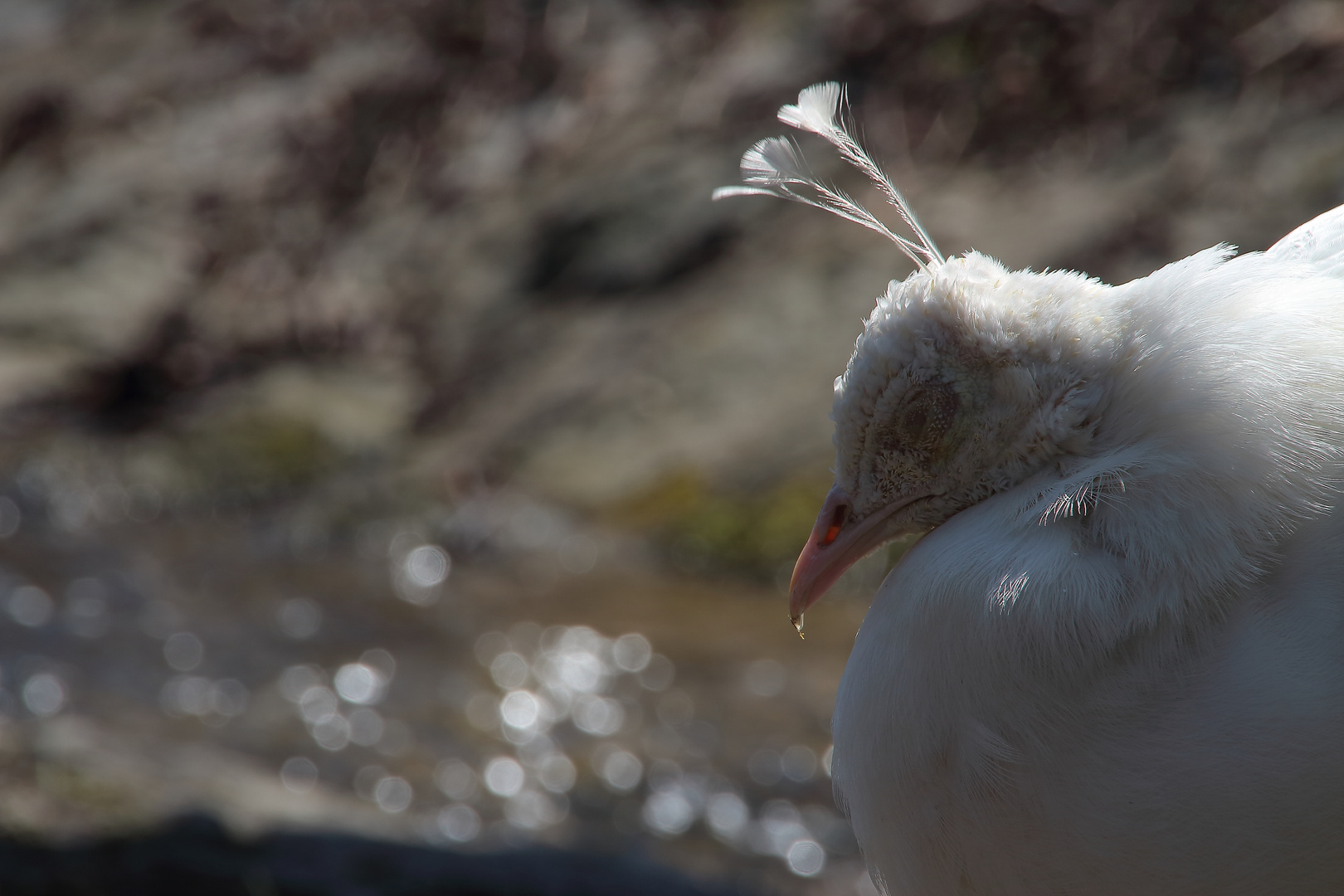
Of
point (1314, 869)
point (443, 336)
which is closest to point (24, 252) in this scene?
point (443, 336)

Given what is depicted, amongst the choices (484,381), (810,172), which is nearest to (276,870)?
(810,172)

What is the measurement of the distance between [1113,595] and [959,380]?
440mm

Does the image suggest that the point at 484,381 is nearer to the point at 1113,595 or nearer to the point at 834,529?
the point at 834,529

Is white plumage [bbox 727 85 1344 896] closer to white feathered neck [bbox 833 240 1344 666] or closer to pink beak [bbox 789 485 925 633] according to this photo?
white feathered neck [bbox 833 240 1344 666]

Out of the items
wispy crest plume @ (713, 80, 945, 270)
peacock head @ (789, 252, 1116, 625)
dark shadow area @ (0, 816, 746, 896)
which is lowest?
dark shadow area @ (0, 816, 746, 896)

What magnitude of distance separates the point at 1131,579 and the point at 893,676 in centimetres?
38

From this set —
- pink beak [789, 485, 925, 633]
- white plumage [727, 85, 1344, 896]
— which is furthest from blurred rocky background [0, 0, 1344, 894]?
white plumage [727, 85, 1344, 896]

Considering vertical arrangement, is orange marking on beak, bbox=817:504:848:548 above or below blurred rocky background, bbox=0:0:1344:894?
below

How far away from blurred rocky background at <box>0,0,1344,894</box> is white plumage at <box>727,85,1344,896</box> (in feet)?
6.42

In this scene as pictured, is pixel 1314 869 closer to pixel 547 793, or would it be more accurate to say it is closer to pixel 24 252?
pixel 547 793

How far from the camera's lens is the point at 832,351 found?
22.0 feet

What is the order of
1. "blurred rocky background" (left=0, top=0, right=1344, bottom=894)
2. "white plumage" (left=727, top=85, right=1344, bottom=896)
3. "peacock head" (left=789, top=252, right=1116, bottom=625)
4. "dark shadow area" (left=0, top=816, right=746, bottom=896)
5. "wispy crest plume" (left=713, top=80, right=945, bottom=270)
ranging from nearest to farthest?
"white plumage" (left=727, top=85, right=1344, bottom=896) < "peacock head" (left=789, top=252, right=1116, bottom=625) < "wispy crest plume" (left=713, top=80, right=945, bottom=270) < "dark shadow area" (left=0, top=816, right=746, bottom=896) < "blurred rocky background" (left=0, top=0, right=1344, bottom=894)

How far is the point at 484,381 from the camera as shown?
7547 millimetres

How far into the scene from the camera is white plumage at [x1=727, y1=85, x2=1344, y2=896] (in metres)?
1.73
